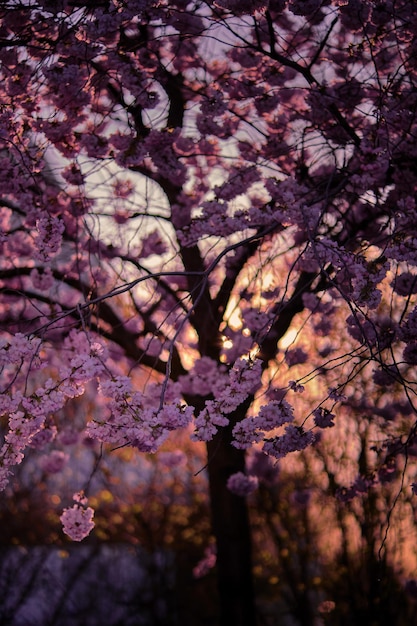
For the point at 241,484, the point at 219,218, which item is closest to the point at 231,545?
the point at 241,484

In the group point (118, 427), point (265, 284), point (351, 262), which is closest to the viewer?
point (118, 427)

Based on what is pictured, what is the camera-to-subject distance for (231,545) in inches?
286

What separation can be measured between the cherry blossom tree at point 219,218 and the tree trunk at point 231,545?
20mm

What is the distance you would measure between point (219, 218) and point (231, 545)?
367 centimetres

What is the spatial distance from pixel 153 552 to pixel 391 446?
6.05 metres

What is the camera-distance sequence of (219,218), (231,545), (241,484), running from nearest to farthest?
1. (219,218)
2. (241,484)
3. (231,545)

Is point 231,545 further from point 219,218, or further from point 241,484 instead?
point 219,218

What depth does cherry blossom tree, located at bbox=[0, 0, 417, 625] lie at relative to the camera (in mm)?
3555

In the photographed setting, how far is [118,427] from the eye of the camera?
10.7 ft

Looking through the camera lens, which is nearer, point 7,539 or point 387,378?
point 387,378

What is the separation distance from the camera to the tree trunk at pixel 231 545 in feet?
23.6

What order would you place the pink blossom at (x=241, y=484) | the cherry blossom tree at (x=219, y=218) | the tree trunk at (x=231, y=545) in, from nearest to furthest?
the cherry blossom tree at (x=219, y=218) < the pink blossom at (x=241, y=484) < the tree trunk at (x=231, y=545)

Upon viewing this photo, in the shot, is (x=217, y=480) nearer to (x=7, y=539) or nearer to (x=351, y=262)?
(x=351, y=262)

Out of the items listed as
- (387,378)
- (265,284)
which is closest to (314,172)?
(265,284)
